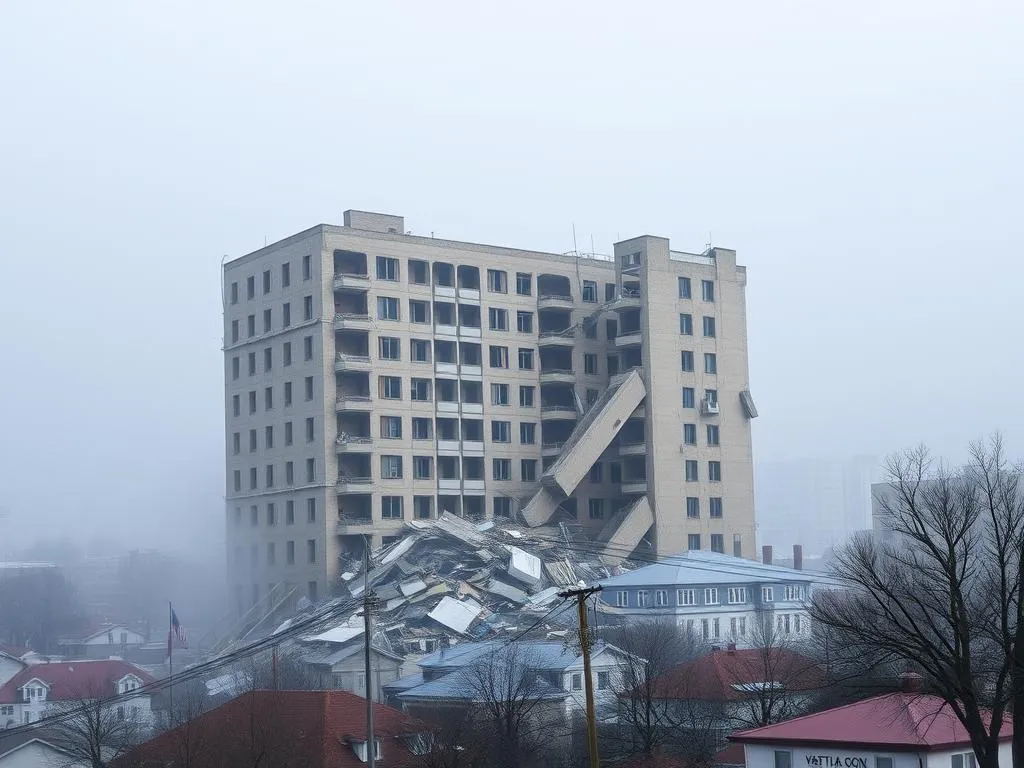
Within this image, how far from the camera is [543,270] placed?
368 ft

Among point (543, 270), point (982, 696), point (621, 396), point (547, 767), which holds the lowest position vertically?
point (547, 767)

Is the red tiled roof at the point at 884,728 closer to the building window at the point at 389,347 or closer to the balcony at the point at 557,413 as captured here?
the building window at the point at 389,347

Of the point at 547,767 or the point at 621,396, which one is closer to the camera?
the point at 547,767

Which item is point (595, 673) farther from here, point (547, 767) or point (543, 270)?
point (543, 270)

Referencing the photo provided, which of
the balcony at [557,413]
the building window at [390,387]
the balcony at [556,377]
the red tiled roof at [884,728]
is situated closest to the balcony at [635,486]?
the balcony at [557,413]

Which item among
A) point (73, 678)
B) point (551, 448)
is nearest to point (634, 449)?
point (551, 448)

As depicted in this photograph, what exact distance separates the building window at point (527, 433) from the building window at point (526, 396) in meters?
1.43

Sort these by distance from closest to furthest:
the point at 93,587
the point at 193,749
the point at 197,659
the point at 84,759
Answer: the point at 193,749, the point at 84,759, the point at 197,659, the point at 93,587

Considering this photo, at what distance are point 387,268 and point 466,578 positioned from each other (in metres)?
23.9

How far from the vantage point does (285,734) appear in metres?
55.5

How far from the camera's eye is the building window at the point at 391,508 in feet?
329

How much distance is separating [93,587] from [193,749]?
140 m

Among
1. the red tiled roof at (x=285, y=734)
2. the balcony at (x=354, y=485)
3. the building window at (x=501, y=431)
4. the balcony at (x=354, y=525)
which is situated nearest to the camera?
the red tiled roof at (x=285, y=734)

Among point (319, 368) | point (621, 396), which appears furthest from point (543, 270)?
point (319, 368)
